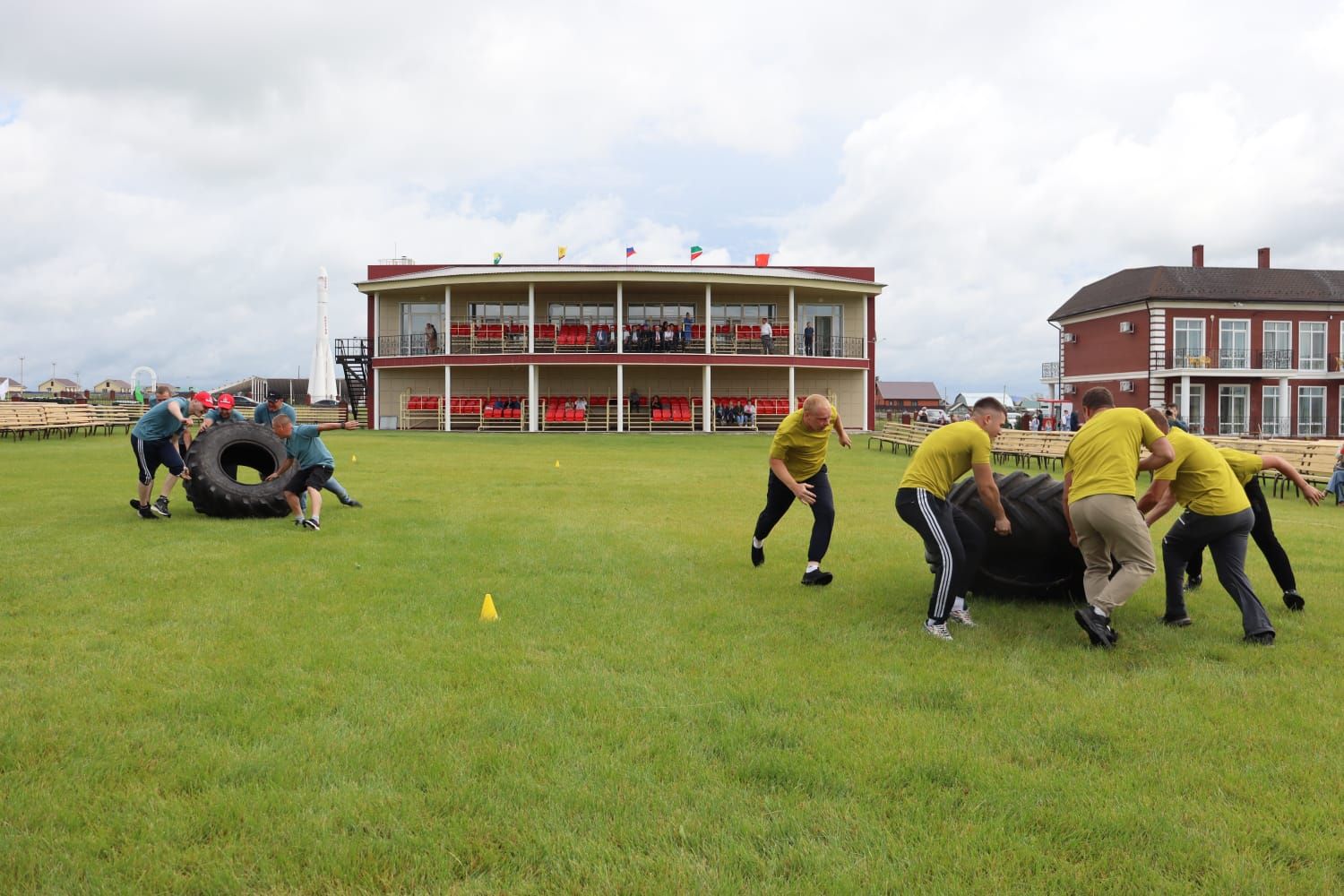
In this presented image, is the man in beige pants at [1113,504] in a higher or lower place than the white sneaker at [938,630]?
higher

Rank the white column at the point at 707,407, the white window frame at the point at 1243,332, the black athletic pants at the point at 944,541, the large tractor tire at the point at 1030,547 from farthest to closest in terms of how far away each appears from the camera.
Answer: the white window frame at the point at 1243,332, the white column at the point at 707,407, the large tractor tire at the point at 1030,547, the black athletic pants at the point at 944,541

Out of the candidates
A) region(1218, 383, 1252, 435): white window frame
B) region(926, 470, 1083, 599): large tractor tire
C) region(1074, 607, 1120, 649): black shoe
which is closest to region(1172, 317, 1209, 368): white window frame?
region(1218, 383, 1252, 435): white window frame

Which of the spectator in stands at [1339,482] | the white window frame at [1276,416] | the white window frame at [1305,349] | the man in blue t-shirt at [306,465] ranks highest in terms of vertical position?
the white window frame at [1305,349]

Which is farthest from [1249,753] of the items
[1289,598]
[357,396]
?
[357,396]

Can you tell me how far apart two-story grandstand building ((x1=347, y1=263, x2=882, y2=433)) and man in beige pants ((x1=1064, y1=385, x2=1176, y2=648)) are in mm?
31108

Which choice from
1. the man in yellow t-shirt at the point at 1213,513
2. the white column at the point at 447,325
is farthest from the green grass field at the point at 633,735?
the white column at the point at 447,325

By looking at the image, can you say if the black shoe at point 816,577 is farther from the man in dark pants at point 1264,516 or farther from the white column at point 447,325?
the white column at point 447,325

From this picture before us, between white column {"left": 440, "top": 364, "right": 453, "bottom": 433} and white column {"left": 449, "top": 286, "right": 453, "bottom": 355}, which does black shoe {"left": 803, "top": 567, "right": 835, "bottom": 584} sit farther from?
white column {"left": 449, "top": 286, "right": 453, "bottom": 355}

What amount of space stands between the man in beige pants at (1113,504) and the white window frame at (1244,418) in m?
43.0

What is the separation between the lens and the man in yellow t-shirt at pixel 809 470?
7613mm

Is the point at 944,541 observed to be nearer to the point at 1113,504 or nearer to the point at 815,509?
the point at 1113,504

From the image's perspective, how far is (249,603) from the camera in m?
6.59

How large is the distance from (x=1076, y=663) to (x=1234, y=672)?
851 millimetres

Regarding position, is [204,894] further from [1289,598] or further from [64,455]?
[64,455]
